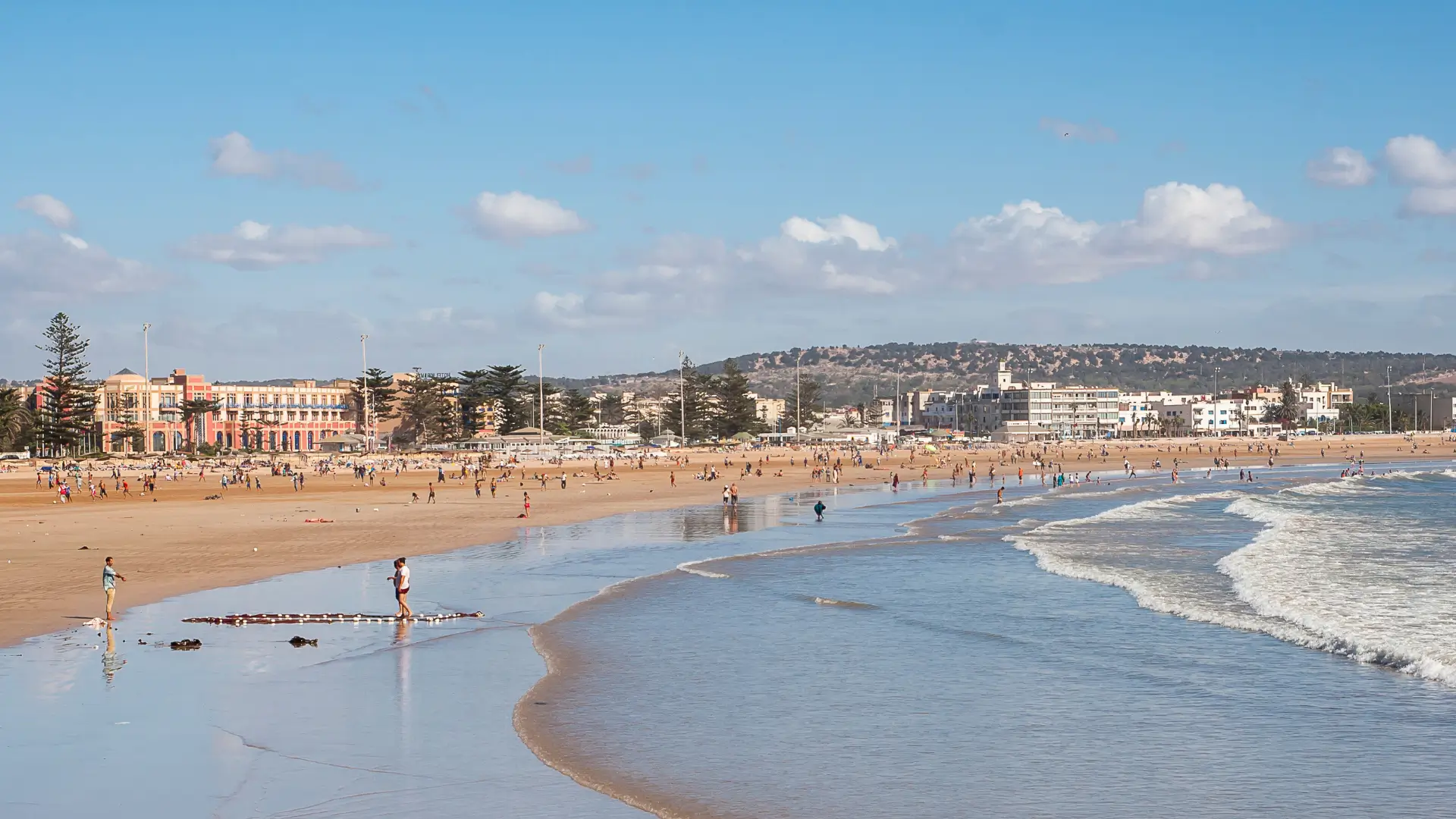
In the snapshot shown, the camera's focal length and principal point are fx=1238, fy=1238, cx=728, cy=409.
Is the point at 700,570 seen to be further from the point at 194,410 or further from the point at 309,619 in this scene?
the point at 194,410

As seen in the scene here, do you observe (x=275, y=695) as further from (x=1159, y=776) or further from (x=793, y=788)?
(x=1159, y=776)

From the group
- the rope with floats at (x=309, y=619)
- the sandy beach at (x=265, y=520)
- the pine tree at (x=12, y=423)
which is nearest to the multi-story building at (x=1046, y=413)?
the sandy beach at (x=265, y=520)

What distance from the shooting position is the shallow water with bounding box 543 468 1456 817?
32.4 feet

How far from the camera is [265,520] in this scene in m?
36.3

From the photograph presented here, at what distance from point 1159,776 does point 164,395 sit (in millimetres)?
A: 106444

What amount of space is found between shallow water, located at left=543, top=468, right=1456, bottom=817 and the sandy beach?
805cm

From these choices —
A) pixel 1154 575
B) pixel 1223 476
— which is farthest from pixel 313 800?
pixel 1223 476

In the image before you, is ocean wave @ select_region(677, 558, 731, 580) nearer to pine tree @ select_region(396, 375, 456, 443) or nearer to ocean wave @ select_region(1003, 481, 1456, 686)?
ocean wave @ select_region(1003, 481, 1456, 686)

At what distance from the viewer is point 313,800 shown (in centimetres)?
927

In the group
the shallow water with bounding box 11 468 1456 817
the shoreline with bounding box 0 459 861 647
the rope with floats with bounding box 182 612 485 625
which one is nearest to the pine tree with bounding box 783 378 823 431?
the shoreline with bounding box 0 459 861 647

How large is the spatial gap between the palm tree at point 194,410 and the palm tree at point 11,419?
1112cm

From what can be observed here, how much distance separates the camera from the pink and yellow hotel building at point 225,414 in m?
99.7

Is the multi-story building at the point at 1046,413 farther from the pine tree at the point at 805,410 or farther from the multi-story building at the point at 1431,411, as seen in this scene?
the multi-story building at the point at 1431,411

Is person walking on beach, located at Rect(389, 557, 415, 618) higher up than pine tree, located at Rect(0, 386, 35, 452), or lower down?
lower down
